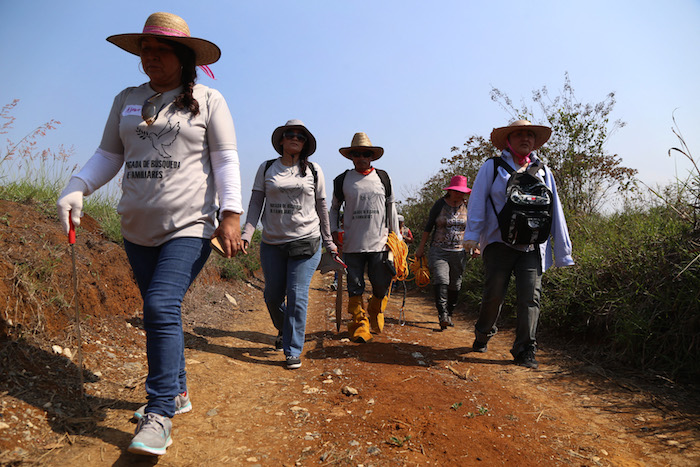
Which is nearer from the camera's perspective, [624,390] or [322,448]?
[322,448]

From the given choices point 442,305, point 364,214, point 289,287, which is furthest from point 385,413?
point 442,305

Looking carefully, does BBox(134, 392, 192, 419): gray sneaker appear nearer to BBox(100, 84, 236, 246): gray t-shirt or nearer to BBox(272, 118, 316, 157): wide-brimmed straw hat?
BBox(100, 84, 236, 246): gray t-shirt

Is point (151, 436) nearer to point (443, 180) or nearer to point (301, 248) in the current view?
point (301, 248)

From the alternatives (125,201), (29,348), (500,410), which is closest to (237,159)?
(125,201)

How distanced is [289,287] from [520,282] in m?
2.10

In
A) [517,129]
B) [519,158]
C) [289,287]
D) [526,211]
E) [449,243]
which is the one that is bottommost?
[289,287]

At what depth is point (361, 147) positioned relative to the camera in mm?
5355

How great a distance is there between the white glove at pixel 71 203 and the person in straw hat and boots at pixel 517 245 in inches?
123

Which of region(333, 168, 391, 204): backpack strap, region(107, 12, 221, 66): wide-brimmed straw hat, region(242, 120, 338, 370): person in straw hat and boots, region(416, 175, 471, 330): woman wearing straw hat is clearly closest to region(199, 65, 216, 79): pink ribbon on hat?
region(107, 12, 221, 66): wide-brimmed straw hat

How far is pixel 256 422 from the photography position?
303 centimetres

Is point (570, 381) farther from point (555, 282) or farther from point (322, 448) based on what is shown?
point (322, 448)

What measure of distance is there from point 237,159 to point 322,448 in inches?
65.3

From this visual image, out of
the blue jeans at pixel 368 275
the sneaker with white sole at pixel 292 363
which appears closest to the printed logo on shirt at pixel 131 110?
the sneaker with white sole at pixel 292 363

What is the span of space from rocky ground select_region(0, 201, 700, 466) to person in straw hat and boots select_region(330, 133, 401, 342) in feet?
1.31
